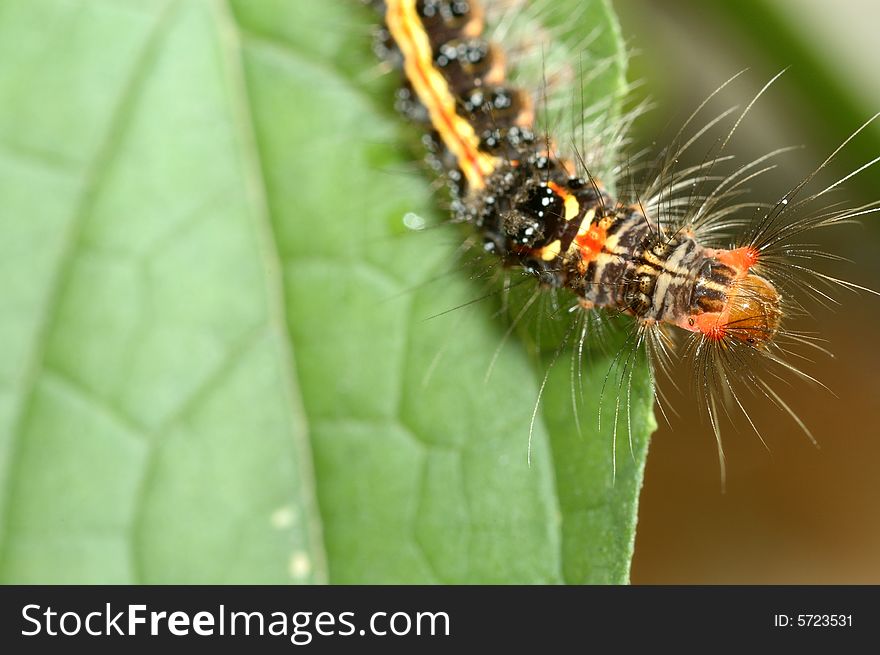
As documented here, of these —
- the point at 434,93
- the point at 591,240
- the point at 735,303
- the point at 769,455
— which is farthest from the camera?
the point at 769,455

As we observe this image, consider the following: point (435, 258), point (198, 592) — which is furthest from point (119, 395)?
point (435, 258)

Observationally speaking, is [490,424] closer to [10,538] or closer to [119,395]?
[119,395]

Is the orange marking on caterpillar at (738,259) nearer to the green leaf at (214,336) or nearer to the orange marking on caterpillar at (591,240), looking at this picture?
the orange marking on caterpillar at (591,240)

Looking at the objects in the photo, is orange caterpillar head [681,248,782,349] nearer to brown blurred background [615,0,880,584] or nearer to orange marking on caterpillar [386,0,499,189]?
orange marking on caterpillar [386,0,499,189]

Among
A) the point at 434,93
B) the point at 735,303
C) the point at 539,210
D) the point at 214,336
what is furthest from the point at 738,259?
the point at 214,336

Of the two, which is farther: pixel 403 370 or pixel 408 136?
pixel 408 136

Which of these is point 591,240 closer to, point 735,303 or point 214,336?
point 735,303

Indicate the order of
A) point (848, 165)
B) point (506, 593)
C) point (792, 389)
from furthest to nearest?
point (792, 389) → point (848, 165) → point (506, 593)
